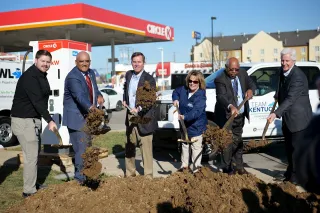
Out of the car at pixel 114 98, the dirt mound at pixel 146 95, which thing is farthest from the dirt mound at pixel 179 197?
the car at pixel 114 98

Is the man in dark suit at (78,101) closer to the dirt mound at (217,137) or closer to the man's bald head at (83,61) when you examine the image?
the man's bald head at (83,61)

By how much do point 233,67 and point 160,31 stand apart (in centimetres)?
2564

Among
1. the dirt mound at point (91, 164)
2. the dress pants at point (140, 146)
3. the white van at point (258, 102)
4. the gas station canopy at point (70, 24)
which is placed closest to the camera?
the dirt mound at point (91, 164)

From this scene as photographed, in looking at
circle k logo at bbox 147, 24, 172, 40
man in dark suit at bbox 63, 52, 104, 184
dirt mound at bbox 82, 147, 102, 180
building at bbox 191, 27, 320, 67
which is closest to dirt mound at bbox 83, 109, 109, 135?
dirt mound at bbox 82, 147, 102, 180

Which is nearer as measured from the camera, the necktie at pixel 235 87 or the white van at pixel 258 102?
the necktie at pixel 235 87

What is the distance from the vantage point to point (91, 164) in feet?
15.6

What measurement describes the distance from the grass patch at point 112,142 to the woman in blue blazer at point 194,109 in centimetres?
379

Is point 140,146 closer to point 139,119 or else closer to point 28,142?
point 139,119

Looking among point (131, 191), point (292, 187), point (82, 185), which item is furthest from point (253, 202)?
point (82, 185)

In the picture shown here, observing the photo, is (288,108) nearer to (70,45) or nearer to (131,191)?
(131,191)

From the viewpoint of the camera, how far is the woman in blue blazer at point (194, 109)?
5.48 metres

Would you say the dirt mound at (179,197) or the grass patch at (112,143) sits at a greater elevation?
the dirt mound at (179,197)

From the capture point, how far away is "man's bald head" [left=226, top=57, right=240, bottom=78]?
6.04m

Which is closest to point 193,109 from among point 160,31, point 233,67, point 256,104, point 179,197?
point 233,67
